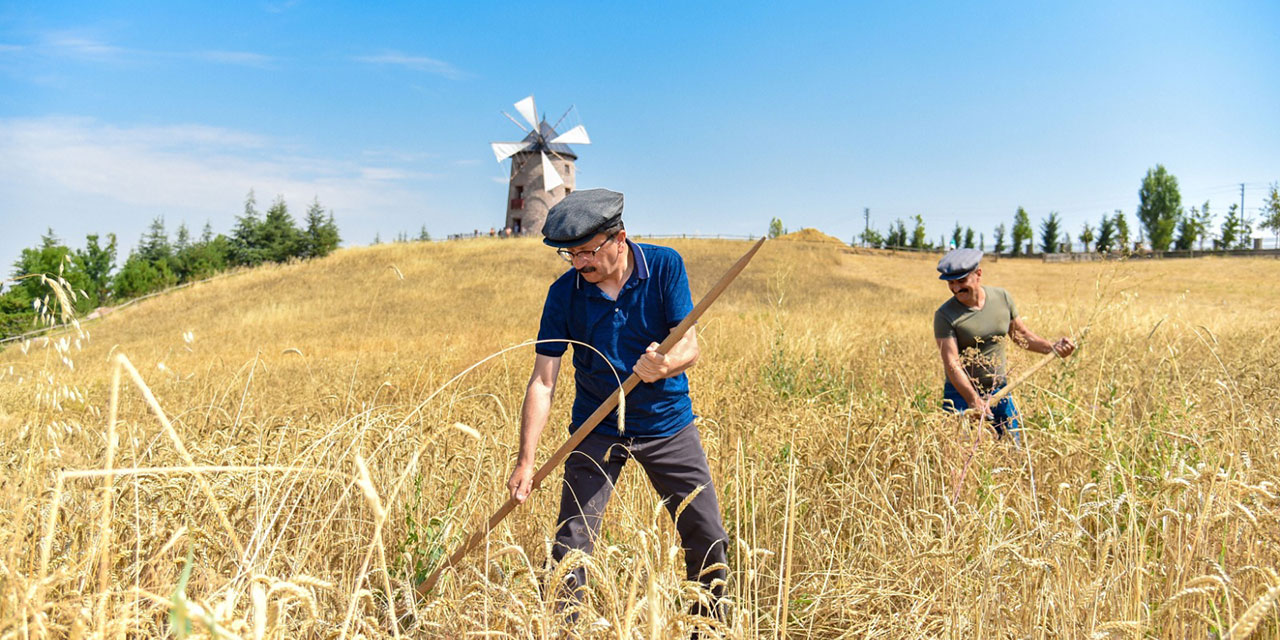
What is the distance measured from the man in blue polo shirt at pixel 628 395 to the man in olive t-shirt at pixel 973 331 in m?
2.02

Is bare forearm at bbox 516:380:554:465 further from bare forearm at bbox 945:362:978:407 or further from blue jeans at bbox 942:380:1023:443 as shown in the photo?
bare forearm at bbox 945:362:978:407

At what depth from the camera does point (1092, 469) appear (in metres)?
3.12

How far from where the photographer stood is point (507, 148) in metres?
46.7

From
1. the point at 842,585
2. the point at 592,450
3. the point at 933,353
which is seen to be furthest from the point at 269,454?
the point at 933,353

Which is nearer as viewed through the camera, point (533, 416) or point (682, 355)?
point (682, 355)

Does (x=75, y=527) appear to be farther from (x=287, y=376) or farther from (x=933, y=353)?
(x=933, y=353)

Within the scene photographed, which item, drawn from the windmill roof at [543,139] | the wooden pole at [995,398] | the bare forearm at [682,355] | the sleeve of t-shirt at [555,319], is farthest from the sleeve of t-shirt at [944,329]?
the windmill roof at [543,139]

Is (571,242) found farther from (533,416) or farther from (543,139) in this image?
(543,139)

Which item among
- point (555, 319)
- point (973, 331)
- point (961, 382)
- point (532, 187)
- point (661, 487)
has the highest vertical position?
point (532, 187)

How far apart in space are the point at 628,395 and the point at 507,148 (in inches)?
1834

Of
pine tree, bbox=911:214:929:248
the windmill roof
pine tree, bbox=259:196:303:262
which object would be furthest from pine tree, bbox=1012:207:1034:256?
pine tree, bbox=259:196:303:262

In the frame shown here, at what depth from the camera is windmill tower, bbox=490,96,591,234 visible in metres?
45.8

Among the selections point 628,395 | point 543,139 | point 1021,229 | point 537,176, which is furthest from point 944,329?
point 1021,229

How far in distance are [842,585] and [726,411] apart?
2550 millimetres
